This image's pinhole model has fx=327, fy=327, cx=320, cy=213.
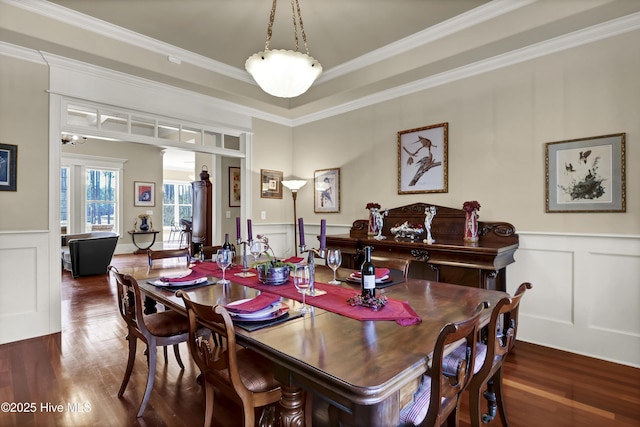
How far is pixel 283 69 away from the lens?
2.34m

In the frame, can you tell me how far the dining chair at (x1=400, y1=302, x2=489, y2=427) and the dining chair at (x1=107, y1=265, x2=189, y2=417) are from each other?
1436 millimetres

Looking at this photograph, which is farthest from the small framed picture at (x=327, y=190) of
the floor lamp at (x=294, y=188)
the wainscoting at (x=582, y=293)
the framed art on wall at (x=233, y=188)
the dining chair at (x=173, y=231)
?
the dining chair at (x=173, y=231)

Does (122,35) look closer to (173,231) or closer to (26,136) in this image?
(26,136)

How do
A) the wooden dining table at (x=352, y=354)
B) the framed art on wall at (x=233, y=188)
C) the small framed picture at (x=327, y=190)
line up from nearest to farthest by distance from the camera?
the wooden dining table at (x=352, y=354) → the small framed picture at (x=327, y=190) → the framed art on wall at (x=233, y=188)

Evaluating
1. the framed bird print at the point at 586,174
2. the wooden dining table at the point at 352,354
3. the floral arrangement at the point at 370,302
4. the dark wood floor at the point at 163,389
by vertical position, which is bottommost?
the dark wood floor at the point at 163,389

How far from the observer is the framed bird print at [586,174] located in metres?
2.58

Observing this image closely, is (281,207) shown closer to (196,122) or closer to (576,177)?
(196,122)

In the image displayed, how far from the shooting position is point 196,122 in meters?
4.16

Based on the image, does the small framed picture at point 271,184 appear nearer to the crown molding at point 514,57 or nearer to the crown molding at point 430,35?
the crown molding at point 514,57

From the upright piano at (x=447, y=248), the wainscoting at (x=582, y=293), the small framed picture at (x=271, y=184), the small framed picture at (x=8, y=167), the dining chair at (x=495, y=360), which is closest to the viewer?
the dining chair at (x=495, y=360)

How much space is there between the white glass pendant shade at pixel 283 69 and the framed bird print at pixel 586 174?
2.21 meters

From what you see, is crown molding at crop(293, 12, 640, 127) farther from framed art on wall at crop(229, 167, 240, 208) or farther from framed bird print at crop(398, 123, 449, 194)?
framed art on wall at crop(229, 167, 240, 208)

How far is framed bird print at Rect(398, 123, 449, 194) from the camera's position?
354 cm

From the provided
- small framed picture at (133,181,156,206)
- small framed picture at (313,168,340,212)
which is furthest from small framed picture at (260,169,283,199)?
small framed picture at (133,181,156,206)
